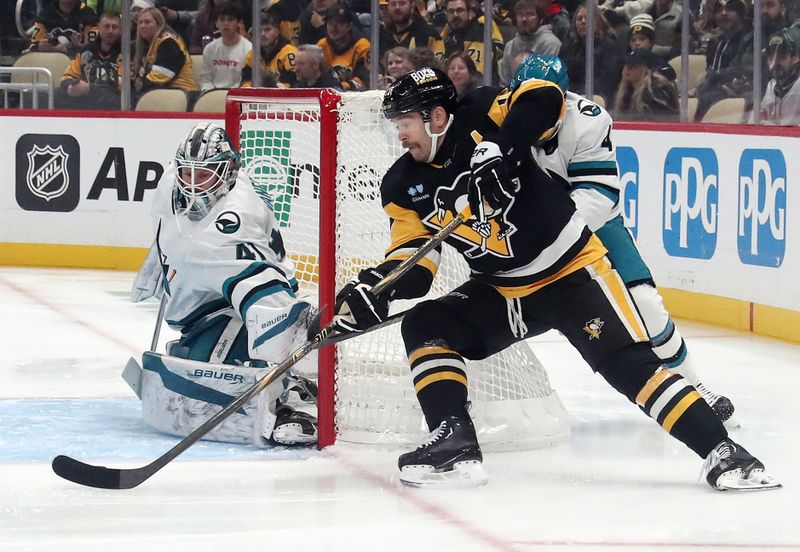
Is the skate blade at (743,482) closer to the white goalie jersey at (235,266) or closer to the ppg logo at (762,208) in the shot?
the white goalie jersey at (235,266)

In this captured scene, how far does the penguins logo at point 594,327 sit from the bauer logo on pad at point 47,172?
4939 mm

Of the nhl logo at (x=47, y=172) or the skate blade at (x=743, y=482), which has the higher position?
the nhl logo at (x=47, y=172)

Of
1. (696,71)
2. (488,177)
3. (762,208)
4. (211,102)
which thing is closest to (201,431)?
(488,177)

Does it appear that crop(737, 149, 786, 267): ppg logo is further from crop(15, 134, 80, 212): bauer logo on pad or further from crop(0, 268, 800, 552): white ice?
crop(15, 134, 80, 212): bauer logo on pad

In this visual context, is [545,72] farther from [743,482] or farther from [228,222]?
[743,482]

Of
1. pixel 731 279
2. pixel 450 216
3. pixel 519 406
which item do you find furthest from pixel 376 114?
pixel 731 279

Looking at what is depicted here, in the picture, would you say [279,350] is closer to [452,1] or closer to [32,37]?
[452,1]

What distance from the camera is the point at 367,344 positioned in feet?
12.1

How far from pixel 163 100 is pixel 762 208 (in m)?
3.42

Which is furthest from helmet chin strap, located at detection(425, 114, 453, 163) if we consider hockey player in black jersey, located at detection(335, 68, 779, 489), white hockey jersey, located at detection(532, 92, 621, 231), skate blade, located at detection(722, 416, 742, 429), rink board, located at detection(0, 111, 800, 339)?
rink board, located at detection(0, 111, 800, 339)

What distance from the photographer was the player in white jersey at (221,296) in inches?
135

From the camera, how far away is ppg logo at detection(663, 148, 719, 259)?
570 centimetres

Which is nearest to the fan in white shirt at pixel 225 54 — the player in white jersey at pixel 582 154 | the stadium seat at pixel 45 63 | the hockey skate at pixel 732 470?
the stadium seat at pixel 45 63

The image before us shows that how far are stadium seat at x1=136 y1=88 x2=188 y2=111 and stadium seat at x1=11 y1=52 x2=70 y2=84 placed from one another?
523mm
